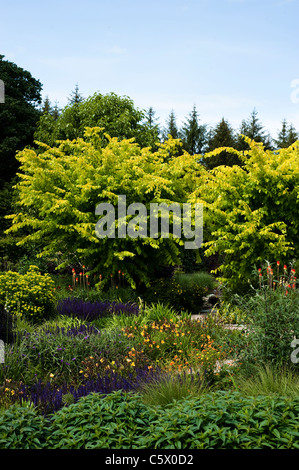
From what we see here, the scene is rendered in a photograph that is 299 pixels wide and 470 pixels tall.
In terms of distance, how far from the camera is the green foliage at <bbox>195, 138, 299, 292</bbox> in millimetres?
9961

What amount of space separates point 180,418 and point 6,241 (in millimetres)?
13750

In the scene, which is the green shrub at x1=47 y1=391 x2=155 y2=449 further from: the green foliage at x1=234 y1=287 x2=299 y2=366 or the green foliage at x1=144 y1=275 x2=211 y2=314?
the green foliage at x1=144 y1=275 x2=211 y2=314

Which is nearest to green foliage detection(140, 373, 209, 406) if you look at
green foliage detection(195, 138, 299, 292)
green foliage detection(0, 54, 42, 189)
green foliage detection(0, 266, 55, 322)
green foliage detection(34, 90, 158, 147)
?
green foliage detection(0, 266, 55, 322)

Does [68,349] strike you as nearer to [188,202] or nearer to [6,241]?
[188,202]

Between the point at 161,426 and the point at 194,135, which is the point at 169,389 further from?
the point at 194,135

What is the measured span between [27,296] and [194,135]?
31856mm

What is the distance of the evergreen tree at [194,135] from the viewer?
124ft

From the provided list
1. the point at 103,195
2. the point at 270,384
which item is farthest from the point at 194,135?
the point at 270,384

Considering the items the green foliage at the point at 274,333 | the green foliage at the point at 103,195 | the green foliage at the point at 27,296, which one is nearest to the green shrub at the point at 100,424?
the green foliage at the point at 274,333

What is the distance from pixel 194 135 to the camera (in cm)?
3800

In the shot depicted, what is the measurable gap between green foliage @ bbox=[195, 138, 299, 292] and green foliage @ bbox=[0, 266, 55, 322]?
3.82 m

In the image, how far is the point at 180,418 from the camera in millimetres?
3336

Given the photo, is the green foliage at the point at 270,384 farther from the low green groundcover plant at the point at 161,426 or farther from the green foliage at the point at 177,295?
the green foliage at the point at 177,295

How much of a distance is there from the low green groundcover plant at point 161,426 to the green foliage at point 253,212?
6401 millimetres
